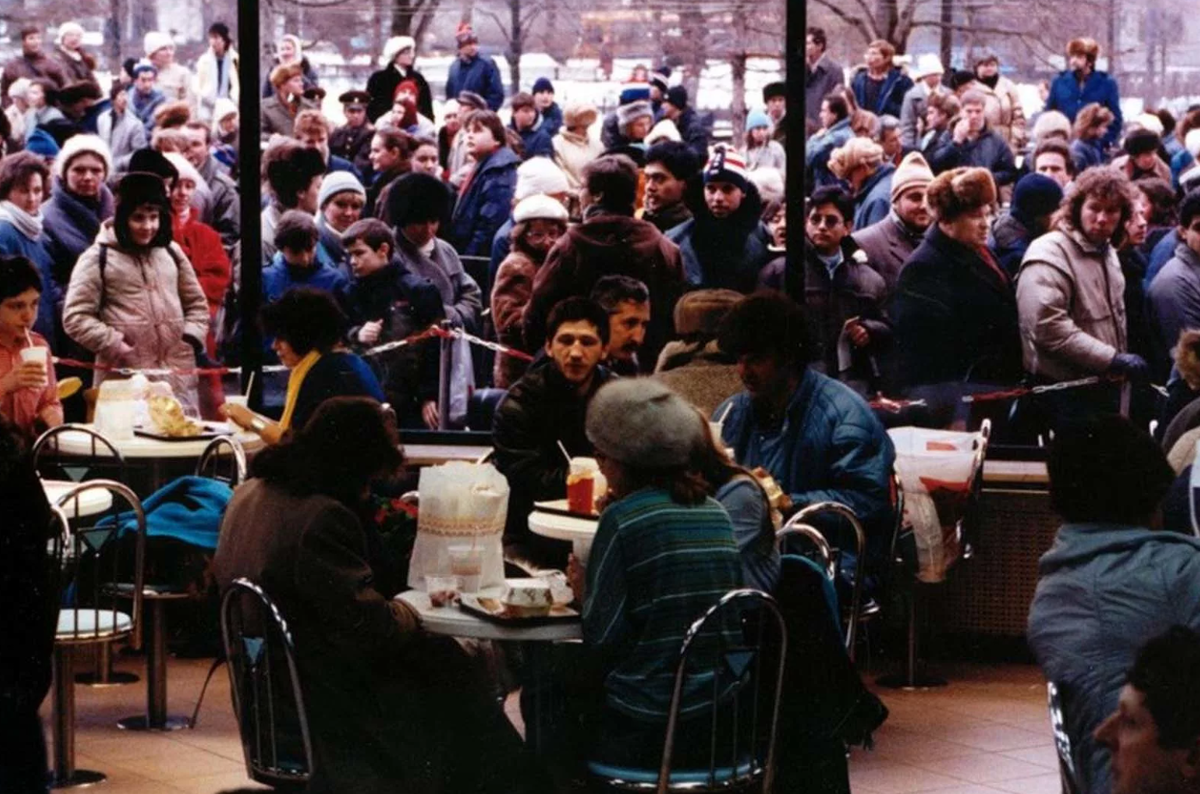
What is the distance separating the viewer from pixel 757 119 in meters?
8.71

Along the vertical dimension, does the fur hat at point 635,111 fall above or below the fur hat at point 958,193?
above

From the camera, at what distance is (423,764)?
4.50 m

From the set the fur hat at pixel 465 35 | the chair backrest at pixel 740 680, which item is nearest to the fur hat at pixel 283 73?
the fur hat at pixel 465 35

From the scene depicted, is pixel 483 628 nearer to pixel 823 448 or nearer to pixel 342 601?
pixel 342 601

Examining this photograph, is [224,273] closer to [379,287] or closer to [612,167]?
[379,287]

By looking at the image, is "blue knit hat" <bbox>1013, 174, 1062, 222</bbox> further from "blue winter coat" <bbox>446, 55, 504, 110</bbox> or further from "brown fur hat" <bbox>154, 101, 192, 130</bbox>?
"brown fur hat" <bbox>154, 101, 192, 130</bbox>

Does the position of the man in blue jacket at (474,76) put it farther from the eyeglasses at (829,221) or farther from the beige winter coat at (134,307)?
the eyeglasses at (829,221)

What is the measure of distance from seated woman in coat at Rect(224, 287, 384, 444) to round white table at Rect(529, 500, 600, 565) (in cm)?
107

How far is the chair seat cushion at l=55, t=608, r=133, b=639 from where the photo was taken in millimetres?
5703

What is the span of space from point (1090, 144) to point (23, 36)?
559cm

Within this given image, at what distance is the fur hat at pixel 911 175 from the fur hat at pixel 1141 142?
1357 mm

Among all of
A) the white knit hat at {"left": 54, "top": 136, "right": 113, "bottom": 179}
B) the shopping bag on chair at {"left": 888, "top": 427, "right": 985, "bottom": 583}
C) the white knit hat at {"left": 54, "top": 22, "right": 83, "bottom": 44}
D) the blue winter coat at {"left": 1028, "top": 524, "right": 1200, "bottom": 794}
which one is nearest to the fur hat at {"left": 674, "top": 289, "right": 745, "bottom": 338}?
the shopping bag on chair at {"left": 888, "top": 427, "right": 985, "bottom": 583}

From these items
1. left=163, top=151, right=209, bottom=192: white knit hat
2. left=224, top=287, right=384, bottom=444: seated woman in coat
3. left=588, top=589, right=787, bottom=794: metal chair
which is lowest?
left=588, top=589, right=787, bottom=794: metal chair

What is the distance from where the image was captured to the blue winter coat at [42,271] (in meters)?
8.81
